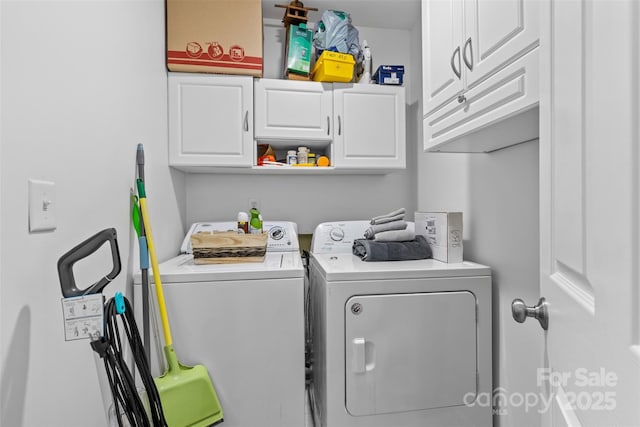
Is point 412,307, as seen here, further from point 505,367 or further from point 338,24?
point 338,24

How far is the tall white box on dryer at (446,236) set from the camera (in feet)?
5.27

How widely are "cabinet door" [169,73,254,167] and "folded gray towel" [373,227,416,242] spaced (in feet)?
3.08

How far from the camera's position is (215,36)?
2.00m

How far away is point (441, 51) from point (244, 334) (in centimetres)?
142

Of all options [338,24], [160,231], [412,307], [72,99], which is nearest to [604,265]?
[412,307]

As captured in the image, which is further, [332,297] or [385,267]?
[385,267]

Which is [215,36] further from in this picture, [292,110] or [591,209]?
[591,209]

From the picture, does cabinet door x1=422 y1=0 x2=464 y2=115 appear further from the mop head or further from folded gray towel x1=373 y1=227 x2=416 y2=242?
the mop head

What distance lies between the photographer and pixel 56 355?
0.92 meters

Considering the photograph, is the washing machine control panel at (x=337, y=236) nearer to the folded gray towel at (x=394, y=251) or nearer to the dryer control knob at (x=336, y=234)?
the dryer control knob at (x=336, y=234)

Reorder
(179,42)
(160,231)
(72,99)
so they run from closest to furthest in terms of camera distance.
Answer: (72,99)
(160,231)
(179,42)

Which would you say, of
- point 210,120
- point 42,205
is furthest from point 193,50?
point 42,205

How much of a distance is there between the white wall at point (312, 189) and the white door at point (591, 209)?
1911mm

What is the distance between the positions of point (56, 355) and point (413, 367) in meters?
1.27
